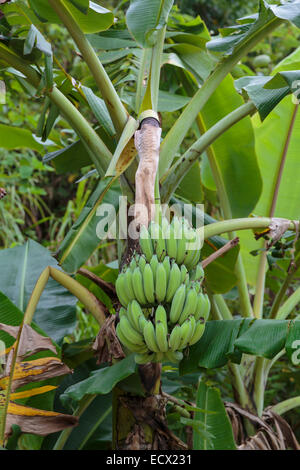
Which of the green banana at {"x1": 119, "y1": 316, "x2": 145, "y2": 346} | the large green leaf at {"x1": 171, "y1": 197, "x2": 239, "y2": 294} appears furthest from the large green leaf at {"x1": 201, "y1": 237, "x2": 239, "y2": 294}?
the green banana at {"x1": 119, "y1": 316, "x2": 145, "y2": 346}

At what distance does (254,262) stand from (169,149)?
64cm

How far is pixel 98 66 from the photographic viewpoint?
0.95 m

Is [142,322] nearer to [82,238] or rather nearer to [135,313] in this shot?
[135,313]

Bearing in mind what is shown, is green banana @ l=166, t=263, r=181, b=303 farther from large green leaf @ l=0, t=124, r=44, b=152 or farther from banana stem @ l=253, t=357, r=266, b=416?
large green leaf @ l=0, t=124, r=44, b=152

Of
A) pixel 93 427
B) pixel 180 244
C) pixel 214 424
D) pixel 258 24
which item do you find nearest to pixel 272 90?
pixel 258 24

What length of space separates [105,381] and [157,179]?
0.40 m

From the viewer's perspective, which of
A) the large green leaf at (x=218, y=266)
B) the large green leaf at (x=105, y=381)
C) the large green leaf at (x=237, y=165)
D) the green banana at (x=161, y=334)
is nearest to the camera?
the green banana at (x=161, y=334)

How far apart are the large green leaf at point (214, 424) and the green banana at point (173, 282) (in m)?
0.38

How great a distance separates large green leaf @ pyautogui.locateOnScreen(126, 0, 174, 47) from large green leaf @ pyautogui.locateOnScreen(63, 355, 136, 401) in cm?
65

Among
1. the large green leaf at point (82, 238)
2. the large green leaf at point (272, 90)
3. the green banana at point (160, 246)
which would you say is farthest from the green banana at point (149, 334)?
the large green leaf at point (272, 90)

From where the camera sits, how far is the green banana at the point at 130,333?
29.0 inches

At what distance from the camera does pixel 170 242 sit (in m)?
0.75

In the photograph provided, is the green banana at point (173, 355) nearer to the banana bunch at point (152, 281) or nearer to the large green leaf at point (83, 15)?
the banana bunch at point (152, 281)
